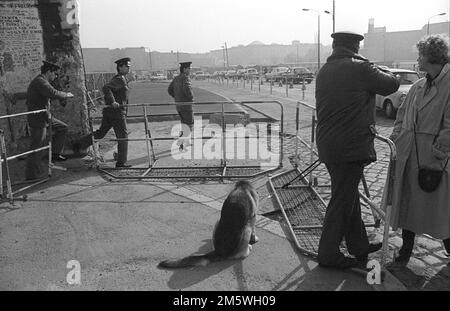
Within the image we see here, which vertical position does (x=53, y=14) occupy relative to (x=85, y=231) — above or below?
above

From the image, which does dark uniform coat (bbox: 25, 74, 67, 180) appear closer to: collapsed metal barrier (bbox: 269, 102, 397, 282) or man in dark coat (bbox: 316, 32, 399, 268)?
collapsed metal barrier (bbox: 269, 102, 397, 282)

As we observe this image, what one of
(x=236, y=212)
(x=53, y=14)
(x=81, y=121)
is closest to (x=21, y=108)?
(x=81, y=121)

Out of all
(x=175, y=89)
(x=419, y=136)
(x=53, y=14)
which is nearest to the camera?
(x=419, y=136)

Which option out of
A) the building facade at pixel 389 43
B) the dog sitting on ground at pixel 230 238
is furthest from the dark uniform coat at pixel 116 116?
the building facade at pixel 389 43

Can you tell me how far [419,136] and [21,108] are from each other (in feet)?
25.5

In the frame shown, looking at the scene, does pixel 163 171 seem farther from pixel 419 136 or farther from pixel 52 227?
pixel 419 136

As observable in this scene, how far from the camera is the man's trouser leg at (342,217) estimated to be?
3.46m

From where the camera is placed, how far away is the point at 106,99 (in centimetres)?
718

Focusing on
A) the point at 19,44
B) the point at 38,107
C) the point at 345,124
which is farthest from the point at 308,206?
the point at 19,44

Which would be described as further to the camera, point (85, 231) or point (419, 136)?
point (85, 231)

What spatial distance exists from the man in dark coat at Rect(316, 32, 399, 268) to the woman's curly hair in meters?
0.43

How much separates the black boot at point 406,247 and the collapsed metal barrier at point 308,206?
0.31 metres

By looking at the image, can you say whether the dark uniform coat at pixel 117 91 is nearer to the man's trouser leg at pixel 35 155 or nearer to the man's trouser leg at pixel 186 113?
the man's trouser leg at pixel 35 155
